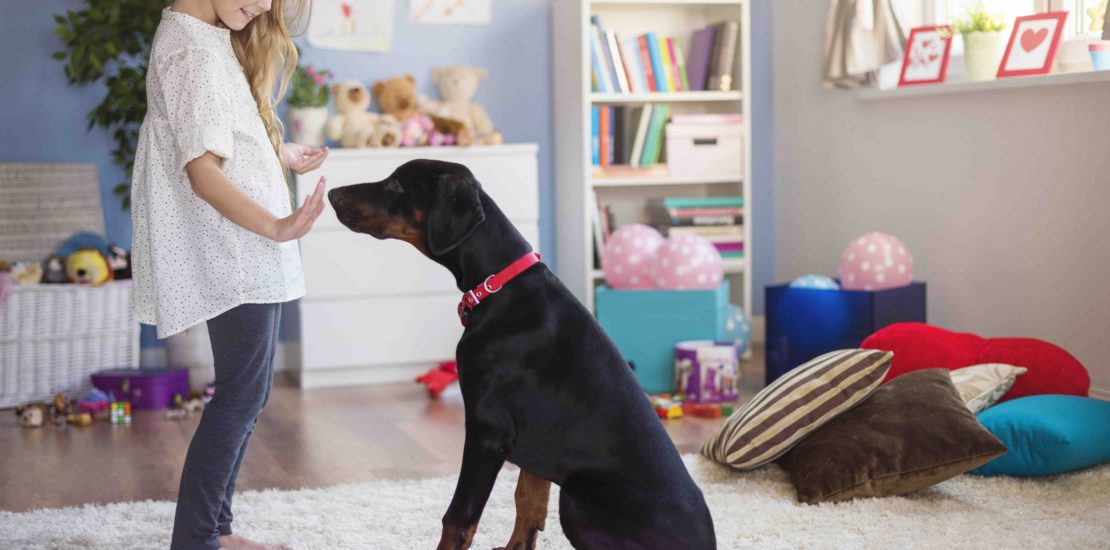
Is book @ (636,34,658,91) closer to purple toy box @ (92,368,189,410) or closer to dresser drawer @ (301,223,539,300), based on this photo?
dresser drawer @ (301,223,539,300)

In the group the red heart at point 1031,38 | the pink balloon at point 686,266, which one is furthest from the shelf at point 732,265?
the red heart at point 1031,38

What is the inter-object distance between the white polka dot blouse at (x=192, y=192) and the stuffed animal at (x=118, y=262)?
2186mm

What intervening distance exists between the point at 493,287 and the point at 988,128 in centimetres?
249

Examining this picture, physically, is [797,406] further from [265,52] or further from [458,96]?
[458,96]

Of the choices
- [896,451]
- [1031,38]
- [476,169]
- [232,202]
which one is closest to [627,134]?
[476,169]

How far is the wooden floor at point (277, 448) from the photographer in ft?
→ 9.61

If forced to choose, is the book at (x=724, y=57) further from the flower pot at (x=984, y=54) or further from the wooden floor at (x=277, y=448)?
the wooden floor at (x=277, y=448)

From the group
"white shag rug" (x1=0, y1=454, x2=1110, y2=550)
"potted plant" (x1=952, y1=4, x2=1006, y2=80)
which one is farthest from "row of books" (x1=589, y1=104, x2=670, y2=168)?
"white shag rug" (x1=0, y1=454, x2=1110, y2=550)

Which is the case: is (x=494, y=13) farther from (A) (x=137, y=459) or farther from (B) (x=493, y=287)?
(B) (x=493, y=287)

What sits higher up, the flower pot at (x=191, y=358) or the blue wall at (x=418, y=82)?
the blue wall at (x=418, y=82)

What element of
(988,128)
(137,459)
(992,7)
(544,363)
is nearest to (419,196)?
(544,363)

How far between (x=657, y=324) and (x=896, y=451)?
148cm

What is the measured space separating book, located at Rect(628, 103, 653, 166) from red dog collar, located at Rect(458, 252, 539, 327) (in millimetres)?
2705

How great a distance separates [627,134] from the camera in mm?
4562
